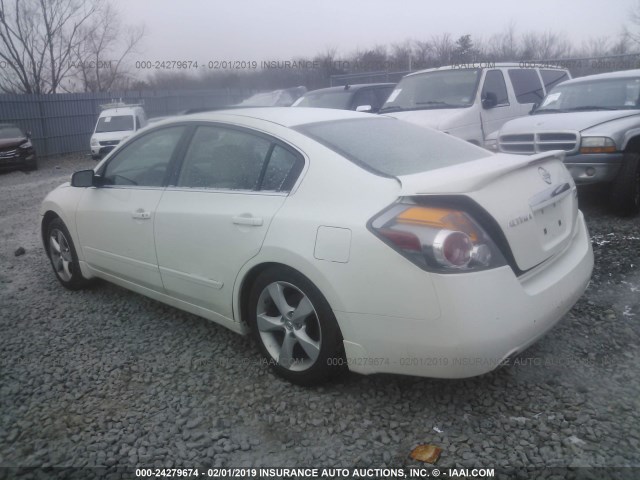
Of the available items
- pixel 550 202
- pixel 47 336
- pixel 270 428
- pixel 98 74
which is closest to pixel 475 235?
pixel 550 202

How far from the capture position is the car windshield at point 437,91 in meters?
7.31

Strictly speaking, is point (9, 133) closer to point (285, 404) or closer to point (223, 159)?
point (223, 159)

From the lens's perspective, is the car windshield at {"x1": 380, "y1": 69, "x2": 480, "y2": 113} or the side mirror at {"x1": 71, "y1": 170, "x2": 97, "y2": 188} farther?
the car windshield at {"x1": 380, "y1": 69, "x2": 480, "y2": 113}

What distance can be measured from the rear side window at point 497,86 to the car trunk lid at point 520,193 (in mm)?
5043

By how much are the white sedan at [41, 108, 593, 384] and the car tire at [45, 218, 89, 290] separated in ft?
2.73

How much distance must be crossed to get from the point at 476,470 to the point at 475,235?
3.22 feet

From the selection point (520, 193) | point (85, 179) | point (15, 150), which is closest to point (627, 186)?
point (520, 193)

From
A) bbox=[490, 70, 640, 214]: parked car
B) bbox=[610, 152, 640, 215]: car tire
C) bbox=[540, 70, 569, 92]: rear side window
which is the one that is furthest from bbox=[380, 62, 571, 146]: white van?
bbox=[610, 152, 640, 215]: car tire

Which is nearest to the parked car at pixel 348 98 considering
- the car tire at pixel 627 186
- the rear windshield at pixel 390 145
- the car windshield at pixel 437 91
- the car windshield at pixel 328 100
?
the car windshield at pixel 328 100

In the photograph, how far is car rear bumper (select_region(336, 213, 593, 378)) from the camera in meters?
2.14

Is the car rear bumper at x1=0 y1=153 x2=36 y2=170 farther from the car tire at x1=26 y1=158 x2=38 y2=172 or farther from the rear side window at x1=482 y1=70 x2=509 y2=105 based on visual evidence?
the rear side window at x1=482 y1=70 x2=509 y2=105

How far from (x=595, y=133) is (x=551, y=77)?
Result: 3693 mm

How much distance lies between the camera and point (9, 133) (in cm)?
1592

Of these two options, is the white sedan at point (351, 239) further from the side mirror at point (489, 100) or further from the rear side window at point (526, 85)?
the rear side window at point (526, 85)
